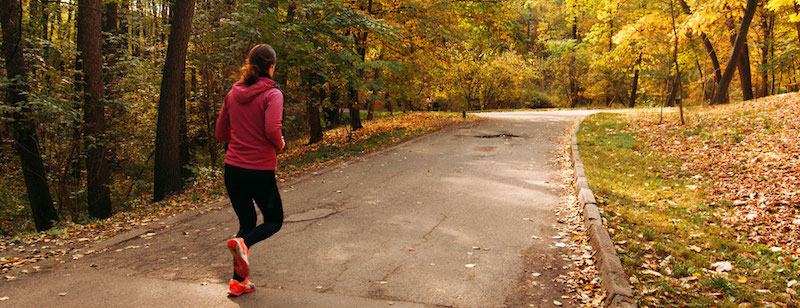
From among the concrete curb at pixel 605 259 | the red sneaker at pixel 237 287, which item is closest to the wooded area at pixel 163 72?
the red sneaker at pixel 237 287

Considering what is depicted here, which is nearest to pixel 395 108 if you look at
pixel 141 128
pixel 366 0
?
pixel 366 0

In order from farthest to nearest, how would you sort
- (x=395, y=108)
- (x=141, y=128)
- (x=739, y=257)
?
(x=395, y=108) → (x=141, y=128) → (x=739, y=257)

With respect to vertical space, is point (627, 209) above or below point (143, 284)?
above

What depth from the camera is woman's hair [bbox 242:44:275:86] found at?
353cm

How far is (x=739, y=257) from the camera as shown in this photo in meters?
4.47

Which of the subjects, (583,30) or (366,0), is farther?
(583,30)

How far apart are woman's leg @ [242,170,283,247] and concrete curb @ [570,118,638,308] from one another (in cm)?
273

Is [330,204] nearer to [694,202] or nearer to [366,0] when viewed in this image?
[694,202]

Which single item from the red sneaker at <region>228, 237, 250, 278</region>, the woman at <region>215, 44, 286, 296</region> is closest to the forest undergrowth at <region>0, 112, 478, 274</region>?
the red sneaker at <region>228, 237, 250, 278</region>

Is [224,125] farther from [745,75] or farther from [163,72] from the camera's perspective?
[745,75]

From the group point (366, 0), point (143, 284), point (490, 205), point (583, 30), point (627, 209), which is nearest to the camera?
point (143, 284)

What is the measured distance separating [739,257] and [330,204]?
507 cm

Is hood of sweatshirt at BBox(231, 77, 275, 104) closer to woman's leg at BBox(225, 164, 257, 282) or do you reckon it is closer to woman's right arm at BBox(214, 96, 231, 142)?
woman's right arm at BBox(214, 96, 231, 142)

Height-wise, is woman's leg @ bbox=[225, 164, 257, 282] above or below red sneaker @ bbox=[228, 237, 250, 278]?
above
